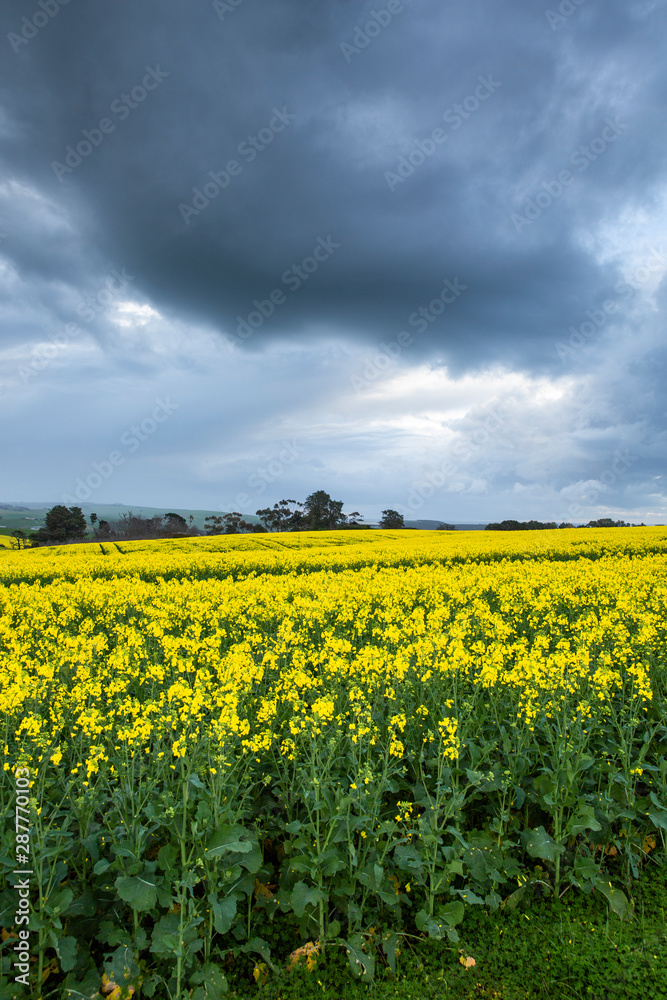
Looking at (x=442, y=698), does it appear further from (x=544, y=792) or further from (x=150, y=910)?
(x=150, y=910)

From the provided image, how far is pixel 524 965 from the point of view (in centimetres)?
362

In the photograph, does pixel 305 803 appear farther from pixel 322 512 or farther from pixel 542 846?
pixel 322 512

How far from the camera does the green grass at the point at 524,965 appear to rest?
11.2ft

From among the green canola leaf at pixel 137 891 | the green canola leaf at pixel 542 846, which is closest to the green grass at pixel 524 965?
the green canola leaf at pixel 542 846

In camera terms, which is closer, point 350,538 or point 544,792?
point 544,792

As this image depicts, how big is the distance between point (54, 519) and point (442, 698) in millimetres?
82798

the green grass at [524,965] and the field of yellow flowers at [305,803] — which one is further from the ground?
the field of yellow flowers at [305,803]

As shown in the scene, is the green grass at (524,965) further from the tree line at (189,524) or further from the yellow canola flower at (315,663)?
the tree line at (189,524)

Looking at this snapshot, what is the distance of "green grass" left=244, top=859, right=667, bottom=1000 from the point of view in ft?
11.2

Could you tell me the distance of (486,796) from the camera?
504 centimetres

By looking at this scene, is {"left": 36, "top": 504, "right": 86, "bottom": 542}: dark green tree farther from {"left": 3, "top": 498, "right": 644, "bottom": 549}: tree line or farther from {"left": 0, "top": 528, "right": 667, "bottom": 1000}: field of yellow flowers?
{"left": 0, "top": 528, "right": 667, "bottom": 1000}: field of yellow flowers

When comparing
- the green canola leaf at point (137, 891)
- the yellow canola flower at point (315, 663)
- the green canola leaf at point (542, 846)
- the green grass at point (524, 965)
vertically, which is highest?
the yellow canola flower at point (315, 663)

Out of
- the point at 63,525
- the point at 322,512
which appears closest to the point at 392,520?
the point at 322,512

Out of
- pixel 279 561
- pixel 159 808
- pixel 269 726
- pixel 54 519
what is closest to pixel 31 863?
pixel 159 808
